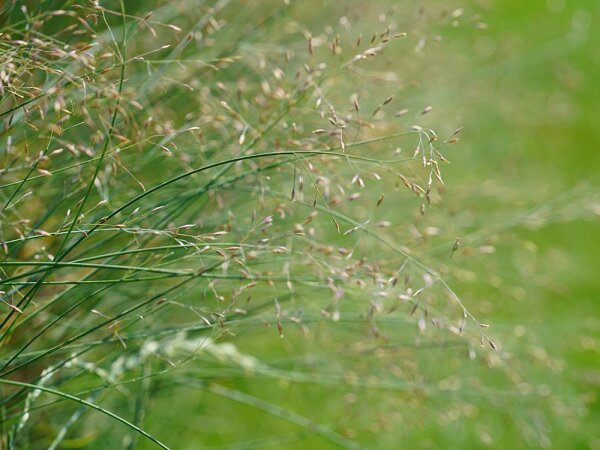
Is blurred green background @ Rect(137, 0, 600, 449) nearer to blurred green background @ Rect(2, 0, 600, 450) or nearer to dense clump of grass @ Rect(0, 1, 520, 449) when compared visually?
blurred green background @ Rect(2, 0, 600, 450)

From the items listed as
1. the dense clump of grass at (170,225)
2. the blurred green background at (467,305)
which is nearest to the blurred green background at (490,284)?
the blurred green background at (467,305)

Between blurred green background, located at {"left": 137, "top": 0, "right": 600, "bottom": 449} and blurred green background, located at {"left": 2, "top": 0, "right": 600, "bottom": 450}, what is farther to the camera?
blurred green background, located at {"left": 137, "top": 0, "right": 600, "bottom": 449}

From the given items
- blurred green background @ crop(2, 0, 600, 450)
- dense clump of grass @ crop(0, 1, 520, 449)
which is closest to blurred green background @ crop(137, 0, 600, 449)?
blurred green background @ crop(2, 0, 600, 450)

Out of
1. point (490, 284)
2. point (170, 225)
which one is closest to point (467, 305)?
point (490, 284)

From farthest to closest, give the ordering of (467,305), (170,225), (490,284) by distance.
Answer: (490,284) < (467,305) < (170,225)

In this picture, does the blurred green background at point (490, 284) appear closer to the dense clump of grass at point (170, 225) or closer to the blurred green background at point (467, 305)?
the blurred green background at point (467, 305)

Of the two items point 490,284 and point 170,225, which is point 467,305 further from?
point 170,225

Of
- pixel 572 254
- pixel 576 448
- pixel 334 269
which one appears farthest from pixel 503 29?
pixel 334 269

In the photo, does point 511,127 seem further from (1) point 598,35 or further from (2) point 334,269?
(2) point 334,269
